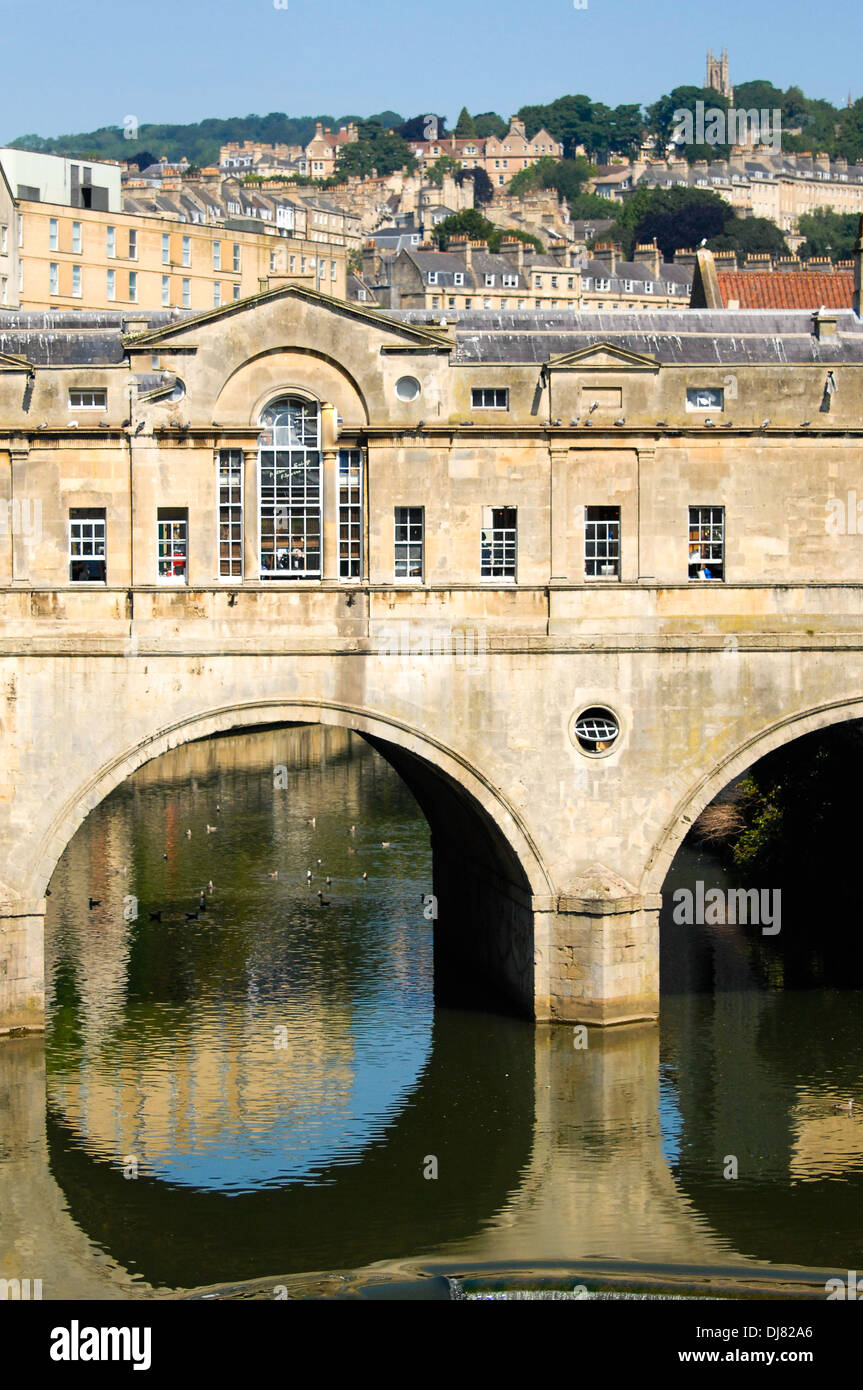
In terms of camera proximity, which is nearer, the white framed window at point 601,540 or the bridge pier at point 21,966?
the bridge pier at point 21,966

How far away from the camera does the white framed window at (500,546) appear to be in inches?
1560

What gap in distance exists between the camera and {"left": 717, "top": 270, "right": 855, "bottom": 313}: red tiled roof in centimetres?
5981

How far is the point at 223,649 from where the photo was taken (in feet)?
127

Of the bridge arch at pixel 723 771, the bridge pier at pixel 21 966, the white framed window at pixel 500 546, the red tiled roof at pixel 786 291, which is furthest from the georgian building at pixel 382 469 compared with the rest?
the red tiled roof at pixel 786 291

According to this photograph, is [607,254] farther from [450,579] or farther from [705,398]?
[450,579]

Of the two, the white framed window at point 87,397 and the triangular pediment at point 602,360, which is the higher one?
the triangular pediment at point 602,360

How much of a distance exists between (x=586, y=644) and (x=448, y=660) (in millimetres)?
2635

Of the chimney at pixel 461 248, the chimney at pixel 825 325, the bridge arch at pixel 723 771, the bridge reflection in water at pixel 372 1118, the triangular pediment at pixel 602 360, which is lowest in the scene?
the bridge reflection in water at pixel 372 1118

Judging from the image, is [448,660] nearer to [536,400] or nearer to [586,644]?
[586,644]

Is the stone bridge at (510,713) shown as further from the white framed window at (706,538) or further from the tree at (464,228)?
the tree at (464,228)

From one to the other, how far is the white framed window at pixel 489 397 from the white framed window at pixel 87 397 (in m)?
6.86

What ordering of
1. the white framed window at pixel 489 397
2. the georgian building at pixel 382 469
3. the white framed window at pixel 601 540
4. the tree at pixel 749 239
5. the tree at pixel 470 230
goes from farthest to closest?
the tree at pixel 470 230
the tree at pixel 749 239
the white framed window at pixel 601 540
the white framed window at pixel 489 397
the georgian building at pixel 382 469
